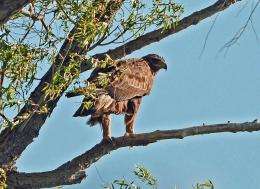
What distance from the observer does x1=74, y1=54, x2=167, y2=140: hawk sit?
8110 millimetres

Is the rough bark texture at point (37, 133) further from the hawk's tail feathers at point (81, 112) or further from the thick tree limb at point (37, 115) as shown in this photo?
the hawk's tail feathers at point (81, 112)

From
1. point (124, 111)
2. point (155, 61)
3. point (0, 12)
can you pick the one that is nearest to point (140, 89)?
point (124, 111)

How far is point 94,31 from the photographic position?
6.51 m

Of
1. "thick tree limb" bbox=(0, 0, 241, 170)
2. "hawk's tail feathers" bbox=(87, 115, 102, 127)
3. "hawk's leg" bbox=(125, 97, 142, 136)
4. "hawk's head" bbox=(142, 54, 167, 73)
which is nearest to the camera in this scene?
"thick tree limb" bbox=(0, 0, 241, 170)

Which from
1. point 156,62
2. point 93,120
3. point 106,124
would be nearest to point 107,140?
point 106,124

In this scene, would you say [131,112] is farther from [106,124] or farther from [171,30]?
[171,30]

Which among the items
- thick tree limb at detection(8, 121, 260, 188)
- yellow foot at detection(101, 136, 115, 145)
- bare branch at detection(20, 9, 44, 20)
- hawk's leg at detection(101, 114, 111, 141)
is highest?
bare branch at detection(20, 9, 44, 20)

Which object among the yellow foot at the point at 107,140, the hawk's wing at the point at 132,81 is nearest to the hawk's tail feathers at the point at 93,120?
the hawk's wing at the point at 132,81

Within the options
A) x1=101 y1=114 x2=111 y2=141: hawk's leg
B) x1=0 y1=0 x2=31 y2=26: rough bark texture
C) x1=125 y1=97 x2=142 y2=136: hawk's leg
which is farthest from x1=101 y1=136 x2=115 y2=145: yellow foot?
x1=0 y1=0 x2=31 y2=26: rough bark texture

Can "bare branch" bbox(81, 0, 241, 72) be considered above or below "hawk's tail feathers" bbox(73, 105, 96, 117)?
above

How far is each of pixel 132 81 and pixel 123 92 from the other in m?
0.39

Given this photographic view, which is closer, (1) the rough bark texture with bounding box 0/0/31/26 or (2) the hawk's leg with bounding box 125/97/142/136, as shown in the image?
(1) the rough bark texture with bounding box 0/0/31/26

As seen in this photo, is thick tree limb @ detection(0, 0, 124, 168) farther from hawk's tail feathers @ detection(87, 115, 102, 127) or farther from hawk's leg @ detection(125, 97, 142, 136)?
hawk's leg @ detection(125, 97, 142, 136)

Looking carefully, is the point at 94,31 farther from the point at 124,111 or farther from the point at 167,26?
the point at 124,111
